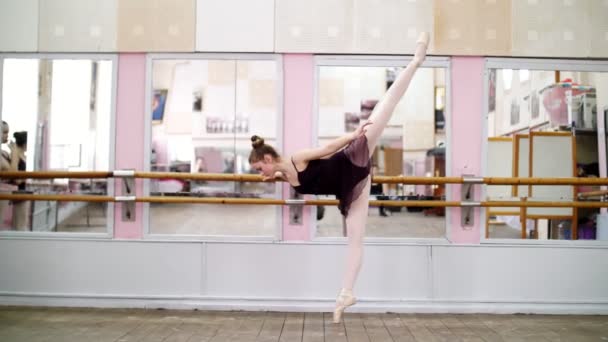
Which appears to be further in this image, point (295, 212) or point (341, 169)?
point (295, 212)

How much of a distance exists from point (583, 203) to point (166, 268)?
12.2ft

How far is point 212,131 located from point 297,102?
3.04 ft

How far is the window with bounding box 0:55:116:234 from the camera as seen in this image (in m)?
4.62

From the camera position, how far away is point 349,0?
14.8ft

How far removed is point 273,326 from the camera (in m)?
3.87

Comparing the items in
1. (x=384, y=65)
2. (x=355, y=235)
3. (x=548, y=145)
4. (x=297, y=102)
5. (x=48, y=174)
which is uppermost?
(x=384, y=65)

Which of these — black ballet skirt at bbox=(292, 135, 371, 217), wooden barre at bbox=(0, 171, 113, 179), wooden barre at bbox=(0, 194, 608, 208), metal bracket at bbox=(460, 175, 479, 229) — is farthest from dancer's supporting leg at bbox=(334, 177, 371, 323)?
wooden barre at bbox=(0, 171, 113, 179)

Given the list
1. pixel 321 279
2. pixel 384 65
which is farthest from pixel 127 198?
pixel 384 65

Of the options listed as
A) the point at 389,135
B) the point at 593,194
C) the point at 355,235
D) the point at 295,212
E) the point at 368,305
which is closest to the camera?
the point at 355,235

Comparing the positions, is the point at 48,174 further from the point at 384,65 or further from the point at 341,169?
the point at 384,65

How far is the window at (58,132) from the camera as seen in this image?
15.2 ft

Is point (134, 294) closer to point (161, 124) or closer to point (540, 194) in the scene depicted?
point (161, 124)

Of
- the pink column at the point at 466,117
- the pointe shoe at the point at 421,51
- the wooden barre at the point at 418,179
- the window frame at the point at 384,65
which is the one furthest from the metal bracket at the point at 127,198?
the pink column at the point at 466,117

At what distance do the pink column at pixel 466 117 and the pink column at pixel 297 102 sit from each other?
1298 millimetres
